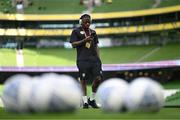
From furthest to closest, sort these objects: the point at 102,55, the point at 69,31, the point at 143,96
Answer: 1. the point at 69,31
2. the point at 102,55
3. the point at 143,96

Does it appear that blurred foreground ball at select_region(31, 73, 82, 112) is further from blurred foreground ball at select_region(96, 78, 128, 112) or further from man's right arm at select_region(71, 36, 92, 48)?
man's right arm at select_region(71, 36, 92, 48)

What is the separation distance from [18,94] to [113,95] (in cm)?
98

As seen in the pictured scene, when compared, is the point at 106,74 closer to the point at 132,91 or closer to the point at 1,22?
the point at 1,22

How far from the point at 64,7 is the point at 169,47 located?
917 cm

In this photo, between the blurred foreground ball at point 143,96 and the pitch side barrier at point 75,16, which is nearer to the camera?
the blurred foreground ball at point 143,96

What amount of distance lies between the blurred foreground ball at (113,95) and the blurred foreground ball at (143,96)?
0.26 ft

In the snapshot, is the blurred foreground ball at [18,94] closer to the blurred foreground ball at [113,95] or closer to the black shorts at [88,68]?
the blurred foreground ball at [113,95]

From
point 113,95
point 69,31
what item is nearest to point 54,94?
point 113,95

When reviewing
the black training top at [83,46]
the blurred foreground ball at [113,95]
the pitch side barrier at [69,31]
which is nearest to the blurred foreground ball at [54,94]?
the blurred foreground ball at [113,95]

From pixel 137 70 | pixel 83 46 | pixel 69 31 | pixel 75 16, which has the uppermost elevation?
pixel 75 16

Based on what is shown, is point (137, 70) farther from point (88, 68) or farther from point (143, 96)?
point (143, 96)

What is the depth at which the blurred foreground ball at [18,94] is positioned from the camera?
15.4ft

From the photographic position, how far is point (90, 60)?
9297 millimetres

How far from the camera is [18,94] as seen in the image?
4.77 meters
